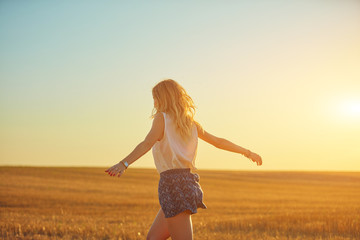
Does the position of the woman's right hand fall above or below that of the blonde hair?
below

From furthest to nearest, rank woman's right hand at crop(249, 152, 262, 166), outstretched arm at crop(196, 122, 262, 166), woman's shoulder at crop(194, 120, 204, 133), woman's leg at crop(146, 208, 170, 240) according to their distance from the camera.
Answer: woman's right hand at crop(249, 152, 262, 166) < outstretched arm at crop(196, 122, 262, 166) < woman's shoulder at crop(194, 120, 204, 133) < woman's leg at crop(146, 208, 170, 240)

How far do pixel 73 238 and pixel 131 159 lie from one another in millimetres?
6662

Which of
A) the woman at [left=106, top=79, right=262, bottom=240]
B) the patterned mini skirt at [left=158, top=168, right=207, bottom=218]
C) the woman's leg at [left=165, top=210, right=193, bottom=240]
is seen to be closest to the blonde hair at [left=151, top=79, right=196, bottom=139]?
the woman at [left=106, top=79, right=262, bottom=240]

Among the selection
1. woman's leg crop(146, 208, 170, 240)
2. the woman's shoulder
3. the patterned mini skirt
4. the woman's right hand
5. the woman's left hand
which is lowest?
woman's leg crop(146, 208, 170, 240)

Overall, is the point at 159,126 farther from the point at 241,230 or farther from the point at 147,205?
the point at 147,205

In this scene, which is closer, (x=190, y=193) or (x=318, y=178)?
(x=190, y=193)

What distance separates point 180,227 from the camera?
413 centimetres

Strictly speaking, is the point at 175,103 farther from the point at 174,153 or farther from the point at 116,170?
the point at 116,170

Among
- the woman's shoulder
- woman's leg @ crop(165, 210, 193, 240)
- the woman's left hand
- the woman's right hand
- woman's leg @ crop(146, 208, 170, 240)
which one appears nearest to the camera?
the woman's left hand

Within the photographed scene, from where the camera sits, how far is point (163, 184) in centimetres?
420

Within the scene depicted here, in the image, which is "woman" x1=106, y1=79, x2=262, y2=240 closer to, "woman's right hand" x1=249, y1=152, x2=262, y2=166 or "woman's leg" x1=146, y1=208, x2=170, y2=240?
"woman's leg" x1=146, y1=208, x2=170, y2=240

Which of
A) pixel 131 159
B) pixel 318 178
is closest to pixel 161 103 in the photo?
pixel 131 159

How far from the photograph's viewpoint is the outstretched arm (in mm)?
4578

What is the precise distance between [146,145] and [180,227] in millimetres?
799
